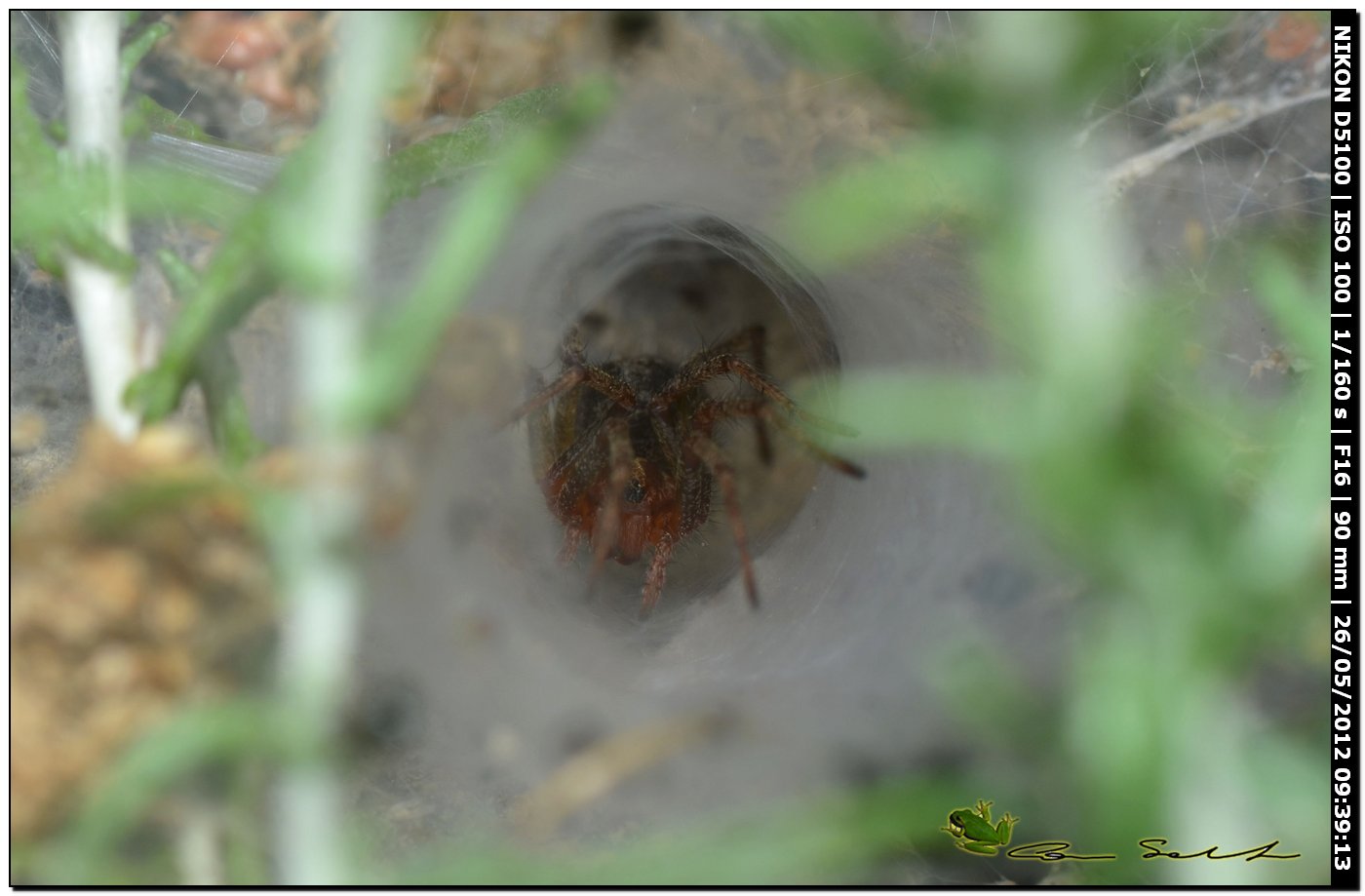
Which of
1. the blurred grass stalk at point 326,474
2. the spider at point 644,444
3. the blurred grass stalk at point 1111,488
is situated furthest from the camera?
the spider at point 644,444

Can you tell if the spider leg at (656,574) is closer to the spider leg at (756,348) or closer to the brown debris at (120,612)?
the spider leg at (756,348)

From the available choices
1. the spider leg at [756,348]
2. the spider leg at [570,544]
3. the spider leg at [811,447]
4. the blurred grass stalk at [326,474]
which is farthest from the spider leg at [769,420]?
the blurred grass stalk at [326,474]

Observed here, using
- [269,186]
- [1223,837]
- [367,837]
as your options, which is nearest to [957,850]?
[1223,837]

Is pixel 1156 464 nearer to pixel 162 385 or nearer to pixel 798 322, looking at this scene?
pixel 162 385

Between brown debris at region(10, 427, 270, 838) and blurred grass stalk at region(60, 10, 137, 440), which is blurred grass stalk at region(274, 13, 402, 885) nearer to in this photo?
brown debris at region(10, 427, 270, 838)

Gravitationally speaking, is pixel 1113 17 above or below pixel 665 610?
above

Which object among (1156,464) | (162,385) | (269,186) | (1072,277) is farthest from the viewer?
(269,186)

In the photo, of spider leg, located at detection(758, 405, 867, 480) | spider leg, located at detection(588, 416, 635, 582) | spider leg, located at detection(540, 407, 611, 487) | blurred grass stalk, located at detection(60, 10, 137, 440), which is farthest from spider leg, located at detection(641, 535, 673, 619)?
blurred grass stalk, located at detection(60, 10, 137, 440)

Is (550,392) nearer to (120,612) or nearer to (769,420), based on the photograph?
(769,420)
